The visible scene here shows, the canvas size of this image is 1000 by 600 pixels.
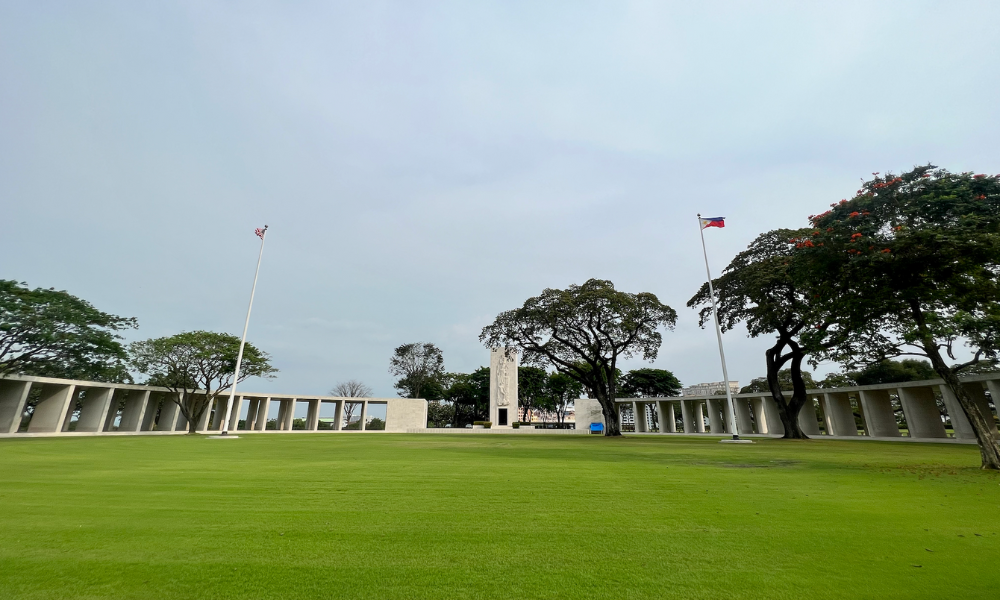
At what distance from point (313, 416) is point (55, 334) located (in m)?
24.5

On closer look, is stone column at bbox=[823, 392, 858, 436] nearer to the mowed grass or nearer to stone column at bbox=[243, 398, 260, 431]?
the mowed grass

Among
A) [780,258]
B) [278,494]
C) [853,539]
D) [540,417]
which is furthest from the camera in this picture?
[540,417]

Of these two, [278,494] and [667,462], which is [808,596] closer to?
[278,494]

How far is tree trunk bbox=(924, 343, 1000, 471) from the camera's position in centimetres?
948

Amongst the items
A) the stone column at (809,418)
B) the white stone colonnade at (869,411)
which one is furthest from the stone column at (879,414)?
the stone column at (809,418)

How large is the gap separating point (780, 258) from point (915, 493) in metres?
19.4

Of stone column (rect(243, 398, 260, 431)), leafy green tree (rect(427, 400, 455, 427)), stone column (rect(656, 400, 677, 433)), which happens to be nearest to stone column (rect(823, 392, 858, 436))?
stone column (rect(656, 400, 677, 433))

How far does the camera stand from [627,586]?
3016mm

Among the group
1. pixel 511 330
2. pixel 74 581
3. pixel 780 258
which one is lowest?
pixel 74 581

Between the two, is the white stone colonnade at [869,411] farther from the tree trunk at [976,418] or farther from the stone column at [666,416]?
the tree trunk at [976,418]

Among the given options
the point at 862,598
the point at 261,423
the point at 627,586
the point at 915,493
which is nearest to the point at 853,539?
the point at 862,598

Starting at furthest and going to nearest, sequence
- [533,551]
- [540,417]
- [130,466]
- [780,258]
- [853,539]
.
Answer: [540,417] → [780,258] → [130,466] → [853,539] → [533,551]

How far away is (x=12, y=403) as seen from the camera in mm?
27469

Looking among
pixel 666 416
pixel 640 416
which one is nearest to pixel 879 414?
pixel 666 416
